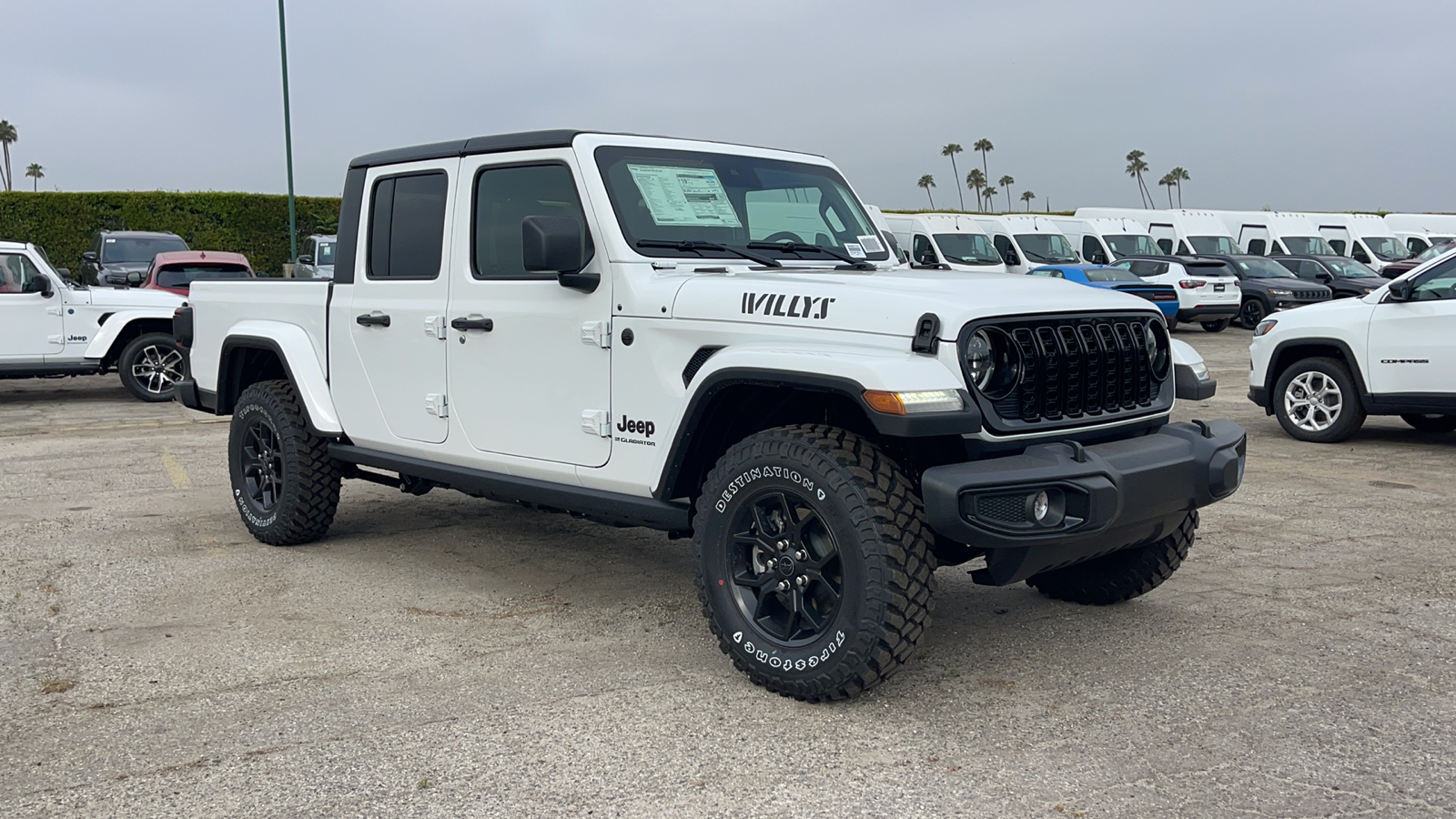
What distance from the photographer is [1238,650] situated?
4.74 meters

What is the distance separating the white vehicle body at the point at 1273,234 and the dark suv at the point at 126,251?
2384 centimetres

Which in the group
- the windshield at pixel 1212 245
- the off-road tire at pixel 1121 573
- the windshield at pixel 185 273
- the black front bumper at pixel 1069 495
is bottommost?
the off-road tire at pixel 1121 573

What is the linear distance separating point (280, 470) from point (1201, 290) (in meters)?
19.7

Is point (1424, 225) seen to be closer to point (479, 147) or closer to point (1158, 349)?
point (1158, 349)

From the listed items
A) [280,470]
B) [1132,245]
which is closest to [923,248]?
[1132,245]

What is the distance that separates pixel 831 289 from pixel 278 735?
2.25m

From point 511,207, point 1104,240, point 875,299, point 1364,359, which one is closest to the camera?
point 875,299

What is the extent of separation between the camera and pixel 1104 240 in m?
26.9

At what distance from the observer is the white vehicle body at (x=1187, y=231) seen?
29.1m

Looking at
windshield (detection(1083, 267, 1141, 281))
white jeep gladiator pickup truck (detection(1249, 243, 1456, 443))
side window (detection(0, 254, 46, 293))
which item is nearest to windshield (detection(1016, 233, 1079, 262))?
windshield (detection(1083, 267, 1141, 281))

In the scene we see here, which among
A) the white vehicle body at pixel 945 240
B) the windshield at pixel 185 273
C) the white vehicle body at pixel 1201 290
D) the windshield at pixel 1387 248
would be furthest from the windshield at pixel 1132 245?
the windshield at pixel 185 273

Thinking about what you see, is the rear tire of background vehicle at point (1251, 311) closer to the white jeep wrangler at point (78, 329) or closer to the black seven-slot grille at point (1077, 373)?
the white jeep wrangler at point (78, 329)

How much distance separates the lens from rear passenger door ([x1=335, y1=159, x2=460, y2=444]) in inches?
219

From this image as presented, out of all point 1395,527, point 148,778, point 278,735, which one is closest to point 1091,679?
point 278,735
